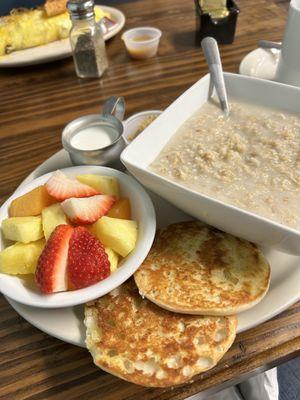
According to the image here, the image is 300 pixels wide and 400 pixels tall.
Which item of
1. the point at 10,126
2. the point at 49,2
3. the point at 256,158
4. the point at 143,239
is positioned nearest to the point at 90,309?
the point at 143,239

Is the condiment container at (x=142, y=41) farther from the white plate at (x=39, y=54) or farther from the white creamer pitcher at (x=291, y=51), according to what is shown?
the white creamer pitcher at (x=291, y=51)

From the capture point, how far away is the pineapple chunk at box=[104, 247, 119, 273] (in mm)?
938

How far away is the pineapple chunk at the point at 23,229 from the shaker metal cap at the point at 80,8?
967mm

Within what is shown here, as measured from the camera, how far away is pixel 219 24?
6.02 feet

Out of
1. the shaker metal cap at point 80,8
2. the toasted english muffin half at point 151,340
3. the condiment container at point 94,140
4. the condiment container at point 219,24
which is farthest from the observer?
the condiment container at point 219,24

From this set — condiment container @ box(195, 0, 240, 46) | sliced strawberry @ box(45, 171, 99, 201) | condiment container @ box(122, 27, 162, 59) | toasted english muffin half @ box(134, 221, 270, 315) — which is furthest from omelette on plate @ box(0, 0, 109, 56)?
toasted english muffin half @ box(134, 221, 270, 315)

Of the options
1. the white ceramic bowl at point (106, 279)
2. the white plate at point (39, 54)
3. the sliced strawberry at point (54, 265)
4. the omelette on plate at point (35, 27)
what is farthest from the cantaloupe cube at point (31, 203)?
the omelette on plate at point (35, 27)

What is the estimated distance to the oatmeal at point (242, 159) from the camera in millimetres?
974

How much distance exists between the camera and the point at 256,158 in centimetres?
108

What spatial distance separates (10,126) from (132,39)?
77cm

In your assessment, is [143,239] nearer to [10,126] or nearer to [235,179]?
[235,179]

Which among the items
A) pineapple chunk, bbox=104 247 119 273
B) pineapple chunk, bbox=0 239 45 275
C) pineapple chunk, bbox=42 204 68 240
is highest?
pineapple chunk, bbox=42 204 68 240

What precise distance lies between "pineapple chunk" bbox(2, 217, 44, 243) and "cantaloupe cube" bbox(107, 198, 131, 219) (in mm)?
186

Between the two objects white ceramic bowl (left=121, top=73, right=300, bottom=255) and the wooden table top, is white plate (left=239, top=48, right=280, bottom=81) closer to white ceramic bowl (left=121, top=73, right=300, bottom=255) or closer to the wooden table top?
the wooden table top
